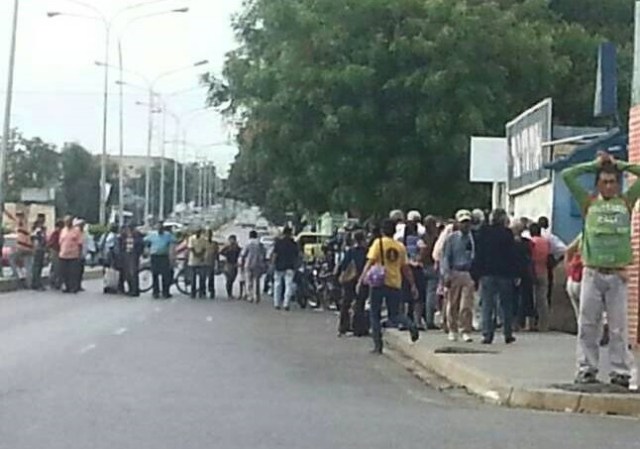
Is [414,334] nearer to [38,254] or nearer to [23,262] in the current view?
[38,254]

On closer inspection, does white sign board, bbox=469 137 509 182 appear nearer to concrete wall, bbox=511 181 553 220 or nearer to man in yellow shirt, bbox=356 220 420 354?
concrete wall, bbox=511 181 553 220

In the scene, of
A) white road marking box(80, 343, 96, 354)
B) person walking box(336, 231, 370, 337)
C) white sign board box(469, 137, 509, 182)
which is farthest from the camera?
white sign board box(469, 137, 509, 182)

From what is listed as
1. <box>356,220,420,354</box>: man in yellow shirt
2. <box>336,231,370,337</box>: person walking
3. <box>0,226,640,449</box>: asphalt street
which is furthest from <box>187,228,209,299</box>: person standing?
<box>356,220,420,354</box>: man in yellow shirt

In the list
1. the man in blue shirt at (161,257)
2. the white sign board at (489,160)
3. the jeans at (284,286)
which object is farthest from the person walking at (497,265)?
the man in blue shirt at (161,257)

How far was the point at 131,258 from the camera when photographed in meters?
40.6

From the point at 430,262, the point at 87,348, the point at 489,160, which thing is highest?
the point at 489,160

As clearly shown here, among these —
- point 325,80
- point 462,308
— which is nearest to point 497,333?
point 462,308

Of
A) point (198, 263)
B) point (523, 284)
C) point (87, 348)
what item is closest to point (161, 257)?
point (198, 263)

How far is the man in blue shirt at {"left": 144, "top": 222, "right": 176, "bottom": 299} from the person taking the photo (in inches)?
1558

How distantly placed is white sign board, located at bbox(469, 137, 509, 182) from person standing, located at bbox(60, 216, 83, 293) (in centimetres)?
1046

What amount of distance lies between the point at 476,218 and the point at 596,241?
406 inches

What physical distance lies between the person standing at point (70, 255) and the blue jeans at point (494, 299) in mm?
18919

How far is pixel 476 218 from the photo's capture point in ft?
84.1

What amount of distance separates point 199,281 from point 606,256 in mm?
26731
